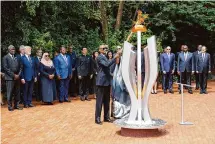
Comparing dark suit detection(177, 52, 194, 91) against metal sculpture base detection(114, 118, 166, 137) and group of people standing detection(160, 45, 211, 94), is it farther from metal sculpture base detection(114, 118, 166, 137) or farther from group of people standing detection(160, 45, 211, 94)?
metal sculpture base detection(114, 118, 166, 137)

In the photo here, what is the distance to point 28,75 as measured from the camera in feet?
43.5

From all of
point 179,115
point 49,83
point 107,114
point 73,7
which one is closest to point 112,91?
point 107,114

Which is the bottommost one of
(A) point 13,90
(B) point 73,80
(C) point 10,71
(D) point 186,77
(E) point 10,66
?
(A) point 13,90

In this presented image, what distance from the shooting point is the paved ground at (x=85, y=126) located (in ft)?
27.9

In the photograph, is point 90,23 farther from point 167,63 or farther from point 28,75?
point 28,75

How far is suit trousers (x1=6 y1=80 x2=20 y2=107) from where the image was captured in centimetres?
1260

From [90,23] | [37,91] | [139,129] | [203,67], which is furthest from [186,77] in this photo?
[139,129]

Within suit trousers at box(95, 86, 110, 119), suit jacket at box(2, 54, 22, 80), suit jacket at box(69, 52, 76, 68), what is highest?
suit jacket at box(69, 52, 76, 68)

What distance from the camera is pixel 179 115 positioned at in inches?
455

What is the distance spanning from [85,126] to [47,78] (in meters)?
4.47

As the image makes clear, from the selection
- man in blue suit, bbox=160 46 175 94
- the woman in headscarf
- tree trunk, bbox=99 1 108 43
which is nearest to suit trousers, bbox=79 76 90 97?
the woman in headscarf

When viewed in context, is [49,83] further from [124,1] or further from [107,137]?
[124,1]

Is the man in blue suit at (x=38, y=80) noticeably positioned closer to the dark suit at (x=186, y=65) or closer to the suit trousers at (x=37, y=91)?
the suit trousers at (x=37, y=91)

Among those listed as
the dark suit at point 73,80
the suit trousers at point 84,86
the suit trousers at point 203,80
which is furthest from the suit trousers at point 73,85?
the suit trousers at point 203,80
